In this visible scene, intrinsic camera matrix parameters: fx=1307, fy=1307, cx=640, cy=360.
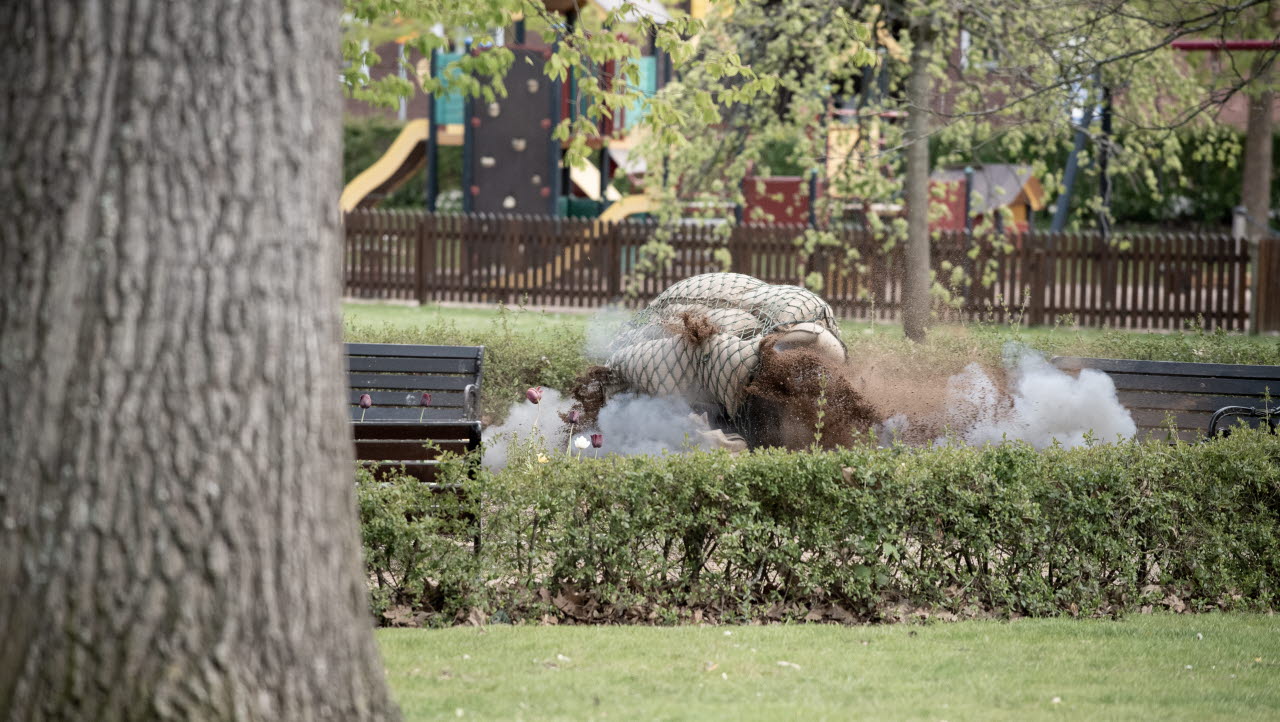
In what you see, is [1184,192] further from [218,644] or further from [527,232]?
[218,644]

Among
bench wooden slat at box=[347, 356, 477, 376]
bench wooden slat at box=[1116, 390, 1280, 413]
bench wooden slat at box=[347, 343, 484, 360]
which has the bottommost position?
bench wooden slat at box=[1116, 390, 1280, 413]

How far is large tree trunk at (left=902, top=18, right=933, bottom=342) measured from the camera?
38.1 feet

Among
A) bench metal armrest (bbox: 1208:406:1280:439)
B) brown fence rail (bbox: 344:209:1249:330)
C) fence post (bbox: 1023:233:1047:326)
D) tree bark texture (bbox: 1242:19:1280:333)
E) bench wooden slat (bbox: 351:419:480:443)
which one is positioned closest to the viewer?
bench wooden slat (bbox: 351:419:480:443)

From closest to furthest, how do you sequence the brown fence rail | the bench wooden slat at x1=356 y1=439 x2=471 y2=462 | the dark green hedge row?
the dark green hedge row, the bench wooden slat at x1=356 y1=439 x2=471 y2=462, the brown fence rail

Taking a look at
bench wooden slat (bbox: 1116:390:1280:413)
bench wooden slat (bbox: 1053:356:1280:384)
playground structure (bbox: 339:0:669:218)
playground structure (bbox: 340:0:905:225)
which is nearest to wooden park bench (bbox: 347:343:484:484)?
bench wooden slat (bbox: 1053:356:1280:384)

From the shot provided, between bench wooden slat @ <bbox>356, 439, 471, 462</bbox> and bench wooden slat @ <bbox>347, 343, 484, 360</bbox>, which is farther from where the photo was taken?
bench wooden slat @ <bbox>347, 343, 484, 360</bbox>

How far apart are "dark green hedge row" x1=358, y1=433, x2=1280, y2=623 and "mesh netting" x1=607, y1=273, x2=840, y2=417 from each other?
1894 millimetres

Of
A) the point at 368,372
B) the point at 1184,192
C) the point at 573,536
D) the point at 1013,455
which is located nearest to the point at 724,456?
the point at 573,536

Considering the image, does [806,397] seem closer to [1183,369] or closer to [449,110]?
[1183,369]

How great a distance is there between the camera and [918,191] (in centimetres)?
1176

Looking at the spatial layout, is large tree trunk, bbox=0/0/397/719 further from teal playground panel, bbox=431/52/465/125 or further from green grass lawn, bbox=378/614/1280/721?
teal playground panel, bbox=431/52/465/125

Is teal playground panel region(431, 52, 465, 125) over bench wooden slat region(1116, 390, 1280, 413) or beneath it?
over

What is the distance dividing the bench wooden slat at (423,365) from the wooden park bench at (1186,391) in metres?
3.89

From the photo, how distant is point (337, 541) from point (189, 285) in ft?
2.12
